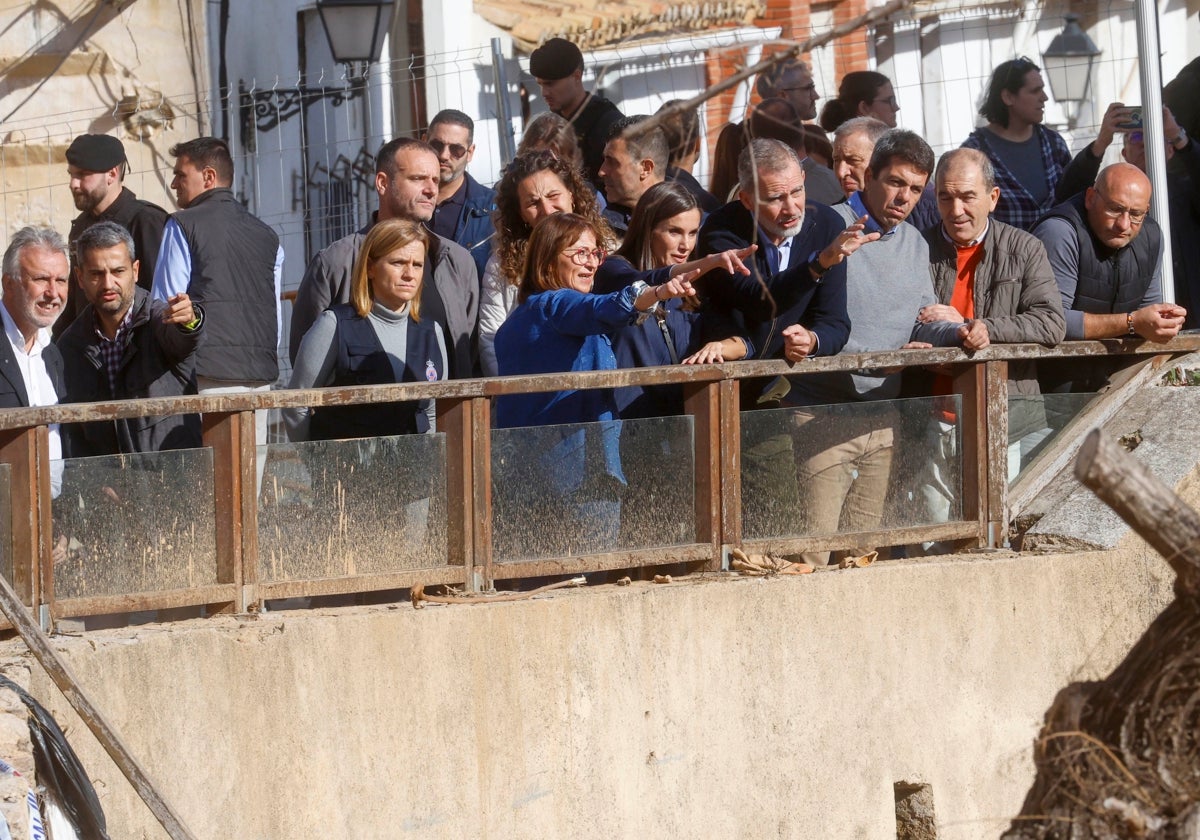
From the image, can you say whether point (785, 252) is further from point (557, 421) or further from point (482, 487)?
point (482, 487)

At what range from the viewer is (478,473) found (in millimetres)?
6785

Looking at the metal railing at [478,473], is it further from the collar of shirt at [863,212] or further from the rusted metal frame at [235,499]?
the collar of shirt at [863,212]

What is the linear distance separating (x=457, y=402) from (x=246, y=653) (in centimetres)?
117

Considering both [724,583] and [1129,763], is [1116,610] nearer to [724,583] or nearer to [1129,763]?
[724,583]

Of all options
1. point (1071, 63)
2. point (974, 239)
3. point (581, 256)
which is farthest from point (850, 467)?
point (1071, 63)

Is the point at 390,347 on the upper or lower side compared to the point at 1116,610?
upper

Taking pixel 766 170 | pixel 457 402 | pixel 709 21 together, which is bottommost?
pixel 457 402

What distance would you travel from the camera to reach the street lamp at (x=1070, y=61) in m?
11.8

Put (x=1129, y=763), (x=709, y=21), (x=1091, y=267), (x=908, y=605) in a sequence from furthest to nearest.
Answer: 1. (x=709, y=21)
2. (x=1091, y=267)
3. (x=908, y=605)
4. (x=1129, y=763)

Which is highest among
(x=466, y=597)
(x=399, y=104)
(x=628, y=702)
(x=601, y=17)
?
(x=601, y=17)

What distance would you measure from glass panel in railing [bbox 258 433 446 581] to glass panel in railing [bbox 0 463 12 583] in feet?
2.83

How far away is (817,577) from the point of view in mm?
7148

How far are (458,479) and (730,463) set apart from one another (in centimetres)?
106

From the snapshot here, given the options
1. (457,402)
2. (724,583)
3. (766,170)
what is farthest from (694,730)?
(766,170)
